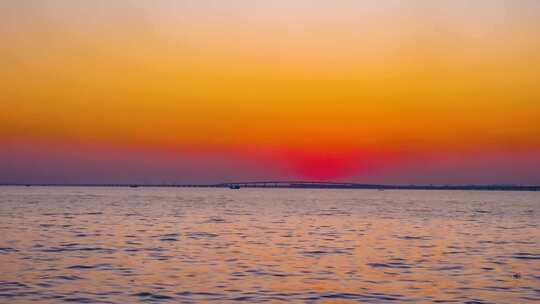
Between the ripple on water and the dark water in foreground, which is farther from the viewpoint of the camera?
the ripple on water

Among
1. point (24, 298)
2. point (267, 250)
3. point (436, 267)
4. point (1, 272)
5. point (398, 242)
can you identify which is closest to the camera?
point (24, 298)

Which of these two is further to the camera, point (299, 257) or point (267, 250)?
point (267, 250)

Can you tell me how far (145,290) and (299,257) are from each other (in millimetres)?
13098

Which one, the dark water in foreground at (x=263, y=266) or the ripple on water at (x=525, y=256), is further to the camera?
the ripple on water at (x=525, y=256)

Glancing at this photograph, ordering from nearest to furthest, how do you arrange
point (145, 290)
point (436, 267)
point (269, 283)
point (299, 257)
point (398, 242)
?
point (145, 290)
point (269, 283)
point (436, 267)
point (299, 257)
point (398, 242)

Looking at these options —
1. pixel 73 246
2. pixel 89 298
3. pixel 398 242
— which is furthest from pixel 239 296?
pixel 398 242

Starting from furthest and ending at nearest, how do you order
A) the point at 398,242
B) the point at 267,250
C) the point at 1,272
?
1. the point at 398,242
2. the point at 267,250
3. the point at 1,272

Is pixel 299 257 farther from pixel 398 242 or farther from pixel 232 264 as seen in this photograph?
pixel 398 242

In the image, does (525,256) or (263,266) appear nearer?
(263,266)

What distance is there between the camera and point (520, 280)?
98.3 ft

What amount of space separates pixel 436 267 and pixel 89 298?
1778 centimetres

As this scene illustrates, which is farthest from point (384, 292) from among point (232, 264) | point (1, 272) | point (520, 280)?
point (1, 272)

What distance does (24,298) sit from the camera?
80.0 feet

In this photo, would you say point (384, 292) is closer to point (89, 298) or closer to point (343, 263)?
point (343, 263)
